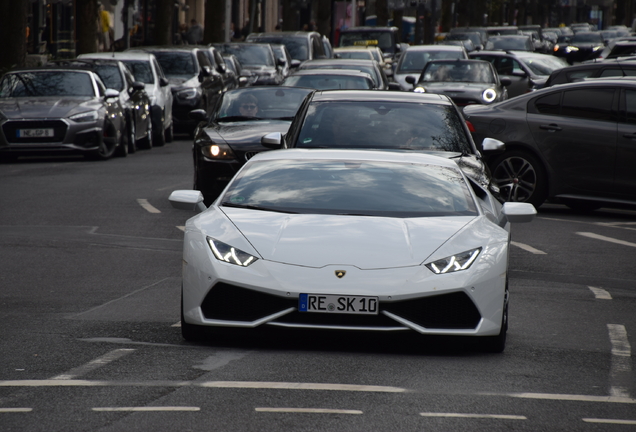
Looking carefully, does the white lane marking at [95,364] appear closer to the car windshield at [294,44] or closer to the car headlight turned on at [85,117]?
the car headlight turned on at [85,117]

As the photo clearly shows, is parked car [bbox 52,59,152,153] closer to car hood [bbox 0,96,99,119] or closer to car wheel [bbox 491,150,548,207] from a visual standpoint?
car hood [bbox 0,96,99,119]

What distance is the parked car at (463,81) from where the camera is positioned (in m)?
25.8

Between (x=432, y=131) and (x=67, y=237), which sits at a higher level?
(x=432, y=131)

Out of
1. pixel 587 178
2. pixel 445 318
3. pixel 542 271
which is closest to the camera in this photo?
pixel 445 318

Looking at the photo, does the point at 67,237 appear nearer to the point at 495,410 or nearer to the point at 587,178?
the point at 587,178

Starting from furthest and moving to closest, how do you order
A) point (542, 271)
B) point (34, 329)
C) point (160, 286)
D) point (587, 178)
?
point (587, 178)
point (542, 271)
point (160, 286)
point (34, 329)

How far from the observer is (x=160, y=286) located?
9.34m

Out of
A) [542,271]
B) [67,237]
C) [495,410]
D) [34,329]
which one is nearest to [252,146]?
[67,237]

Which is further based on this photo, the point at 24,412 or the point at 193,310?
the point at 193,310

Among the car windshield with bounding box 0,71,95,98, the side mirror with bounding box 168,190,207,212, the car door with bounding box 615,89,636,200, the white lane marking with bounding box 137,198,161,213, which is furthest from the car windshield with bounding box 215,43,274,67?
the side mirror with bounding box 168,190,207,212

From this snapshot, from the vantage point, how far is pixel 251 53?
35500 mm

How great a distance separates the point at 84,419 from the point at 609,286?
18.5ft

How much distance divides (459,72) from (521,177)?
12764mm

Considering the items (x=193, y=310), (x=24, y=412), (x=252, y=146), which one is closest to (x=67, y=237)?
(x=252, y=146)
